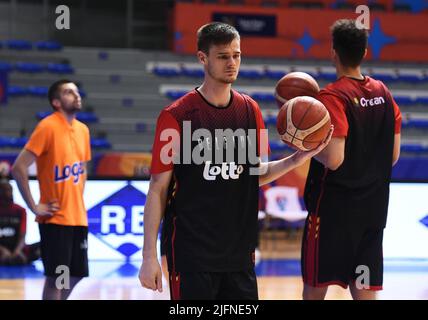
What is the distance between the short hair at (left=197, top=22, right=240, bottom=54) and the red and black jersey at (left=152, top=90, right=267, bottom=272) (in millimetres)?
253

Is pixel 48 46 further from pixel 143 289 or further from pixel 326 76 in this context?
pixel 143 289

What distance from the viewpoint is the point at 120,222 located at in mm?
8797

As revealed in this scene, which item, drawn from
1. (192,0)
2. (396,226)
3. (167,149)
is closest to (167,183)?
(167,149)

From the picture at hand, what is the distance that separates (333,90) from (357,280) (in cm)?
107

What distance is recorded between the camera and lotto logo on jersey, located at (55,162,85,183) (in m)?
6.16

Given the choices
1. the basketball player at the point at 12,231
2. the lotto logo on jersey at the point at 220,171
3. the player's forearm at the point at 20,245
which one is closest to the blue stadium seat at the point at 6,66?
the basketball player at the point at 12,231

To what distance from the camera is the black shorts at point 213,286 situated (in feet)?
11.7

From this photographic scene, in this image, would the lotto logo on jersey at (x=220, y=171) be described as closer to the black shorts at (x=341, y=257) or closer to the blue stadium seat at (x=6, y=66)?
the black shorts at (x=341, y=257)

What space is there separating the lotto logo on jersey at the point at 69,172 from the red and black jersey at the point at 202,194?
269 centimetres

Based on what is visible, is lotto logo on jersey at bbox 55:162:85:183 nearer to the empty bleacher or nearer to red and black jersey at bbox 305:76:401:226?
red and black jersey at bbox 305:76:401:226

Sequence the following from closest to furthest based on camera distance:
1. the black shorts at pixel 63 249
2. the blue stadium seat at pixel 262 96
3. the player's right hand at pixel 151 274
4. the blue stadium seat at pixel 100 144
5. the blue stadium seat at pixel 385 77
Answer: the player's right hand at pixel 151 274, the black shorts at pixel 63 249, the blue stadium seat at pixel 100 144, the blue stadium seat at pixel 262 96, the blue stadium seat at pixel 385 77

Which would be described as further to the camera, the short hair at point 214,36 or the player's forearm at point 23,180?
the player's forearm at point 23,180

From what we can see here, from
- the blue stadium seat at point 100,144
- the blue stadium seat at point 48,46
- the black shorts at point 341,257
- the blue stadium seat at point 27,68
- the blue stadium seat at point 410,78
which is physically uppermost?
the blue stadium seat at point 48,46

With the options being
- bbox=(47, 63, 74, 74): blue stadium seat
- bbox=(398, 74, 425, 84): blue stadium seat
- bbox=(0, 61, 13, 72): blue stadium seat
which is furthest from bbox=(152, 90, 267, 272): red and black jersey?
bbox=(398, 74, 425, 84): blue stadium seat
